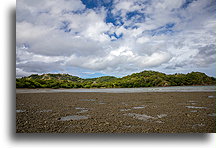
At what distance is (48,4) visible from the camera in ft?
23.9

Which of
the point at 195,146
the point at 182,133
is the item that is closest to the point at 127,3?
the point at 182,133

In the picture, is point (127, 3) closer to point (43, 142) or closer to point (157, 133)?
point (157, 133)

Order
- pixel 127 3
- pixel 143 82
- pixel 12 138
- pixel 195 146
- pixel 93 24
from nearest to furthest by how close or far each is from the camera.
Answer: pixel 195 146
pixel 12 138
pixel 127 3
pixel 93 24
pixel 143 82

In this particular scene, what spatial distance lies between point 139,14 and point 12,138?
7.91m

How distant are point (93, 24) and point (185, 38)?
4862mm

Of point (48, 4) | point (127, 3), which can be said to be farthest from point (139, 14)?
point (48, 4)

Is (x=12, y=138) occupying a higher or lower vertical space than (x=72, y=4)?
lower
